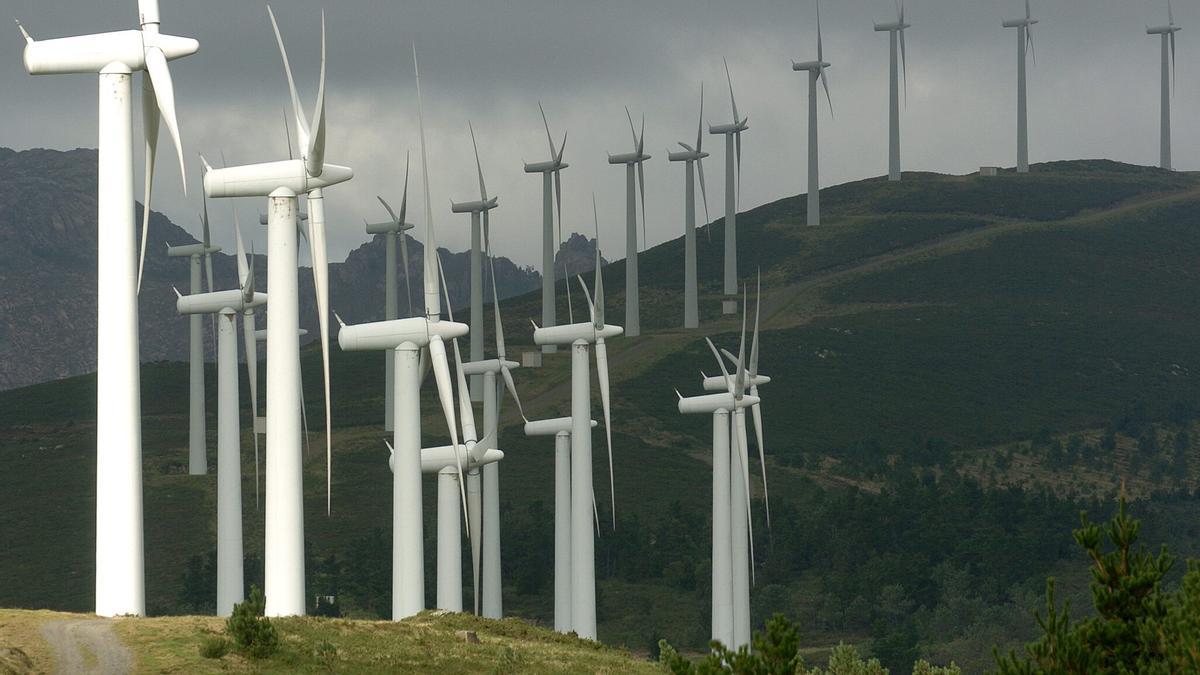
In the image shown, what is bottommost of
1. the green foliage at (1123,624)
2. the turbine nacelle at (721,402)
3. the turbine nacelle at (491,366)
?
the green foliage at (1123,624)

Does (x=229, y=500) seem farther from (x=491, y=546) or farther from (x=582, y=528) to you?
(x=491, y=546)

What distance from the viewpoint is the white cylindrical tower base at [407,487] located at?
65.2 m

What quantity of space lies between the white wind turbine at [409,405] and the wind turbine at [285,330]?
971cm

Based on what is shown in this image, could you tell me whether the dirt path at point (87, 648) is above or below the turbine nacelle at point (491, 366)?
below

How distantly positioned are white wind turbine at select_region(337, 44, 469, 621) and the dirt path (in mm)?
19295

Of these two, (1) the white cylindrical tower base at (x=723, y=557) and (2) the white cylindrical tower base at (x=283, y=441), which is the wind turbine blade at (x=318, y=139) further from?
(1) the white cylindrical tower base at (x=723, y=557)

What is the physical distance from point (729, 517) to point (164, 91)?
48.5 m

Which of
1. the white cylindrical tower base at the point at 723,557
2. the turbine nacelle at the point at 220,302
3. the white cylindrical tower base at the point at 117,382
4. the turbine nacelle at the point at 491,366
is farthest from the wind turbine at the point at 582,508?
the white cylindrical tower base at the point at 117,382

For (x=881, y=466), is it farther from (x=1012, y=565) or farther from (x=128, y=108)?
(x=128, y=108)

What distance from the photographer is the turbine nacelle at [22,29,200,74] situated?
49281 mm

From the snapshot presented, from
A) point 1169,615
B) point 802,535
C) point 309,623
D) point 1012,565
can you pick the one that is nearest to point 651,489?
point 802,535

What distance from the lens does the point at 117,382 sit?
157 feet

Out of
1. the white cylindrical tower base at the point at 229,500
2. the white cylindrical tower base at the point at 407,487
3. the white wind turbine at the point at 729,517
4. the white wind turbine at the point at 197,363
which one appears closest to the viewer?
the white cylindrical tower base at the point at 407,487

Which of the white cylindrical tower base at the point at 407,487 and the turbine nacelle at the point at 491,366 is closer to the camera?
the white cylindrical tower base at the point at 407,487
